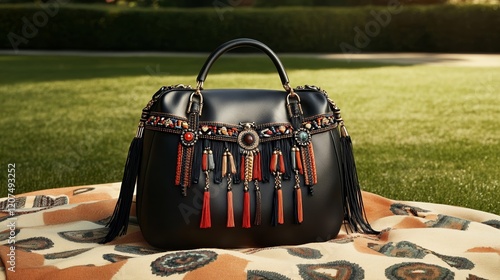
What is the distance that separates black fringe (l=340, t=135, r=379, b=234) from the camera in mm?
2688

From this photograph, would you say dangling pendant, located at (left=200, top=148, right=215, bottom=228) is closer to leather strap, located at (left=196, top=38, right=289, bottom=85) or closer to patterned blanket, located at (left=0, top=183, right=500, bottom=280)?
patterned blanket, located at (left=0, top=183, right=500, bottom=280)

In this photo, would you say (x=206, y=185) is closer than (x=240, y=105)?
Yes

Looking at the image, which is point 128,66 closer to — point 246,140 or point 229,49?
point 229,49

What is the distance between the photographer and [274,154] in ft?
8.15

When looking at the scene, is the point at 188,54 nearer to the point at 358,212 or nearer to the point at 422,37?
the point at 422,37

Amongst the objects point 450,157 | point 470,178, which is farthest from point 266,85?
point 470,178

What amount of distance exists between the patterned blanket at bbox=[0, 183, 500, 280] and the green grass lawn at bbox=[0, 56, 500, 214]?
42.0 inches

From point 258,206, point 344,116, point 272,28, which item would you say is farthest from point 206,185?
point 272,28

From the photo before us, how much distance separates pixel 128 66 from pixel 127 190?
11.4 meters

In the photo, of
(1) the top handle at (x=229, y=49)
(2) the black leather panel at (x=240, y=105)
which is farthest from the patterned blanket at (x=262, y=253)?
(1) the top handle at (x=229, y=49)

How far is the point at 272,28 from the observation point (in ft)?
58.7

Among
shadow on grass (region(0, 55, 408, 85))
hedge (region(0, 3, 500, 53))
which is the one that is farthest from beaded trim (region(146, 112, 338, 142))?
hedge (region(0, 3, 500, 53))

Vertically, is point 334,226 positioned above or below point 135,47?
below

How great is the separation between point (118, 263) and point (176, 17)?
53.9 feet
